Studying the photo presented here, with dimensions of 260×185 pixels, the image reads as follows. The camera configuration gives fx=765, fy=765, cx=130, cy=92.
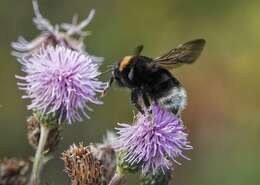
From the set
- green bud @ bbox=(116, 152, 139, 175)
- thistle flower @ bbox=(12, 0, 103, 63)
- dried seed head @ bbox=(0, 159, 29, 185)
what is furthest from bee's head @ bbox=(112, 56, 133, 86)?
dried seed head @ bbox=(0, 159, 29, 185)

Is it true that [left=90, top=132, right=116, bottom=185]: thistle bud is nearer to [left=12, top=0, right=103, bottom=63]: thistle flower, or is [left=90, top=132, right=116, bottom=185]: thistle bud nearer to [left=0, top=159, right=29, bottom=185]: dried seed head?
[left=0, top=159, right=29, bottom=185]: dried seed head

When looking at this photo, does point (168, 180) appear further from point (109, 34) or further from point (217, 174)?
point (109, 34)

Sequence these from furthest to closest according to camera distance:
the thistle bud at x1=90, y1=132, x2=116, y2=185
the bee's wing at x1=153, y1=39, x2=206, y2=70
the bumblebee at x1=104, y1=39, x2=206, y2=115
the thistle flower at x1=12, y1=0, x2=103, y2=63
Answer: the thistle flower at x1=12, y1=0, x2=103, y2=63 → the thistle bud at x1=90, y1=132, x2=116, y2=185 → the bee's wing at x1=153, y1=39, x2=206, y2=70 → the bumblebee at x1=104, y1=39, x2=206, y2=115

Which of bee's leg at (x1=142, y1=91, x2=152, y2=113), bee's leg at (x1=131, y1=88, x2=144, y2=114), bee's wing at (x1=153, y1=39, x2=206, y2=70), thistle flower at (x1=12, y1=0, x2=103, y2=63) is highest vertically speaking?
thistle flower at (x1=12, y1=0, x2=103, y2=63)

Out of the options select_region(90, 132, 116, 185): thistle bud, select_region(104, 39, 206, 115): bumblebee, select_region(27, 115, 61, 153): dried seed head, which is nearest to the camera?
select_region(104, 39, 206, 115): bumblebee

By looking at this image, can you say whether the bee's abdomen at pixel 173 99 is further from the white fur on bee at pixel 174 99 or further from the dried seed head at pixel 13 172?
the dried seed head at pixel 13 172

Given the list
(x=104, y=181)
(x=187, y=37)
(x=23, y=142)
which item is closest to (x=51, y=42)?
(x=104, y=181)
